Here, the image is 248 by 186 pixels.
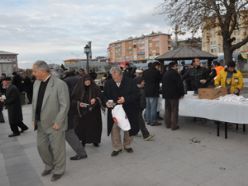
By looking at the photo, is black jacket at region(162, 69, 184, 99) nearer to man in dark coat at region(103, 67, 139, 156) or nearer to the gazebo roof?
man in dark coat at region(103, 67, 139, 156)

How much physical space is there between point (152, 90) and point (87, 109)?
8.08ft

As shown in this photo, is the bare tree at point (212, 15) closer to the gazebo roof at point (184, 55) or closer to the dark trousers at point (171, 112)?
the gazebo roof at point (184, 55)

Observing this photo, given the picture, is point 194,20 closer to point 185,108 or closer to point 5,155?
point 185,108

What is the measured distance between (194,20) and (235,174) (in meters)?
11.7

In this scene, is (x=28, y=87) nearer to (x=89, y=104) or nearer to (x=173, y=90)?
(x=173, y=90)

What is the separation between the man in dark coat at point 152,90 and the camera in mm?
7327

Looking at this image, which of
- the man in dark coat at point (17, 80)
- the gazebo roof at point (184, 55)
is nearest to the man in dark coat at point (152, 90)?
the gazebo roof at point (184, 55)

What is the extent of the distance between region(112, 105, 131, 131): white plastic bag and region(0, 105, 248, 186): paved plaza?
56cm

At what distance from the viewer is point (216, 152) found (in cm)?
508

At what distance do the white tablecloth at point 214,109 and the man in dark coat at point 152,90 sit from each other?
2.60 ft

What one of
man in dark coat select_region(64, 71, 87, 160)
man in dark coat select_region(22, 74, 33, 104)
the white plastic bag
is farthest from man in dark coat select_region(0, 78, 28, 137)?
man in dark coat select_region(22, 74, 33, 104)

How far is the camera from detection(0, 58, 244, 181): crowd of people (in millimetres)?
3961

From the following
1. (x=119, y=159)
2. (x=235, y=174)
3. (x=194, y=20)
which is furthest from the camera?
(x=194, y=20)

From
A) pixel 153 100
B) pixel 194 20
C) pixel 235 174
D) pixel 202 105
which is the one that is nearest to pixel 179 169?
pixel 235 174
